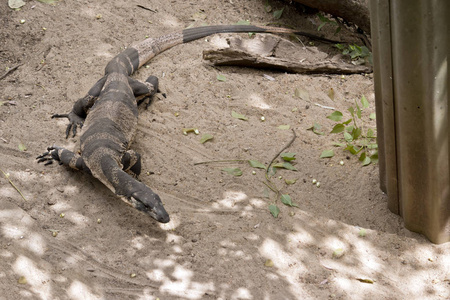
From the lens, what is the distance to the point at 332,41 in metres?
7.78

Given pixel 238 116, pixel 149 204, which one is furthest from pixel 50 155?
pixel 238 116

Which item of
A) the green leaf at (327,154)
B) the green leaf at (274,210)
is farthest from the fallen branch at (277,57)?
the green leaf at (274,210)

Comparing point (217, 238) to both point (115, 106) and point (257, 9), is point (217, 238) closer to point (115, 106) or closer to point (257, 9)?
point (115, 106)

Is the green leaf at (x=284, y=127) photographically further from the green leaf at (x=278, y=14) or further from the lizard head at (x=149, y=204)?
the green leaf at (x=278, y=14)

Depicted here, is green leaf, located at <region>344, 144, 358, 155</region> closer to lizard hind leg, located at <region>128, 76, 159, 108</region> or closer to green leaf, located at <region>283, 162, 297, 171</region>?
green leaf, located at <region>283, 162, 297, 171</region>

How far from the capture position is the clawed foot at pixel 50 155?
5.20m

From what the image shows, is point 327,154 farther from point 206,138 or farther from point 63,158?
point 63,158

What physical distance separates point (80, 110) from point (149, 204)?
2.13 m

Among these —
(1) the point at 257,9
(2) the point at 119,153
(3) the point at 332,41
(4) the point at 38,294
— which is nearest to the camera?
(4) the point at 38,294

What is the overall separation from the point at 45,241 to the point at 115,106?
→ 6.78 ft

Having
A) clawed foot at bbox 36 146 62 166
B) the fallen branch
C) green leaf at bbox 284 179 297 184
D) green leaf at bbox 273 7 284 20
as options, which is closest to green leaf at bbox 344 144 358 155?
green leaf at bbox 284 179 297 184

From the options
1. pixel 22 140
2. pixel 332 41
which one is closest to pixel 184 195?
pixel 22 140

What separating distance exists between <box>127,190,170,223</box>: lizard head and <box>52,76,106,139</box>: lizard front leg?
5.38 feet

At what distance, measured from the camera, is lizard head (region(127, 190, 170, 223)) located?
172 inches
